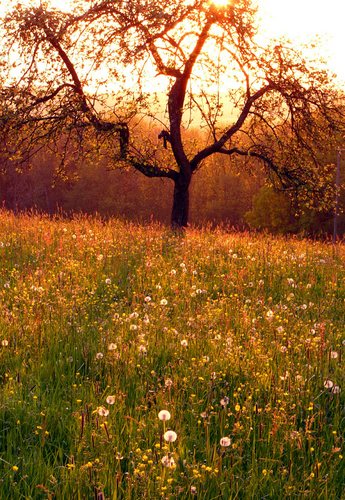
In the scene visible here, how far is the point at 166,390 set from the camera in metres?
4.32

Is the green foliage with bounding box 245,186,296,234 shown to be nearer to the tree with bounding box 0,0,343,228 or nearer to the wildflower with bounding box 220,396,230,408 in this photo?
the tree with bounding box 0,0,343,228

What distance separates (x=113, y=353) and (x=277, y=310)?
266 cm

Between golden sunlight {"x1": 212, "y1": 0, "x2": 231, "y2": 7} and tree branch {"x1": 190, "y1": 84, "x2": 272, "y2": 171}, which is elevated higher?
golden sunlight {"x1": 212, "y1": 0, "x2": 231, "y2": 7}

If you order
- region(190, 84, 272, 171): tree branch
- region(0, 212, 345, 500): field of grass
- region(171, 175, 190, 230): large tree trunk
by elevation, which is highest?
region(190, 84, 272, 171): tree branch

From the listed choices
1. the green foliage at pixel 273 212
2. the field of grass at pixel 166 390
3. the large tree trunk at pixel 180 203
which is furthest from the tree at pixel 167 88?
the green foliage at pixel 273 212

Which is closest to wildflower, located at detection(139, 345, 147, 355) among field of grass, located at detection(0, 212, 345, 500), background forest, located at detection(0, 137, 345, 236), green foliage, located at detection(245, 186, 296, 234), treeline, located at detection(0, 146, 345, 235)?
field of grass, located at detection(0, 212, 345, 500)

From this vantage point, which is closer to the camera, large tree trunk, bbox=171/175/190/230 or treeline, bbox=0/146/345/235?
→ large tree trunk, bbox=171/175/190/230

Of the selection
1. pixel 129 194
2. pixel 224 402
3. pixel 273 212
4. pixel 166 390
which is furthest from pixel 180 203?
pixel 129 194

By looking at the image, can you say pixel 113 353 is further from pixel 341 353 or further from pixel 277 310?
pixel 277 310

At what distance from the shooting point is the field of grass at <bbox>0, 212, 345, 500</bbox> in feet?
10.3

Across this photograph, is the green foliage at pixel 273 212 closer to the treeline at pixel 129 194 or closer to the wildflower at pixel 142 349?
the treeline at pixel 129 194

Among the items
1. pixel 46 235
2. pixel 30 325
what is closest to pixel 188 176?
pixel 46 235

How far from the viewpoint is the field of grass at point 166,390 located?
3143 mm

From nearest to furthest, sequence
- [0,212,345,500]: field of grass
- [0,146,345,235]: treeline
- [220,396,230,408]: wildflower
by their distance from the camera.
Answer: [0,212,345,500]: field of grass
[220,396,230,408]: wildflower
[0,146,345,235]: treeline
